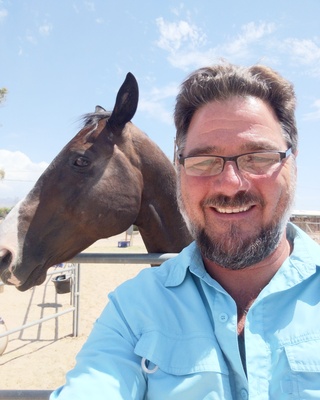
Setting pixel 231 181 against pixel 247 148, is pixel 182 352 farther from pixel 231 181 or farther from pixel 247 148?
pixel 247 148

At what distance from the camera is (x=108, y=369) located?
3.70ft

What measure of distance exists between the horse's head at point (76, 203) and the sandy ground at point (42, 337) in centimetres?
349

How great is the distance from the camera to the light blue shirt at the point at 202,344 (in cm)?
106

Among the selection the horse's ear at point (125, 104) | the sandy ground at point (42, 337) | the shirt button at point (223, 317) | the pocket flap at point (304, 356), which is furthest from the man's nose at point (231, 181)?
the sandy ground at point (42, 337)

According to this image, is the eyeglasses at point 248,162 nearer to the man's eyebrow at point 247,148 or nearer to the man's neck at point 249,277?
the man's eyebrow at point 247,148

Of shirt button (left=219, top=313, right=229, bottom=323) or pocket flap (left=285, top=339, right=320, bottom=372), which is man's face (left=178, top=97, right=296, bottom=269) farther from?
pocket flap (left=285, top=339, right=320, bottom=372)

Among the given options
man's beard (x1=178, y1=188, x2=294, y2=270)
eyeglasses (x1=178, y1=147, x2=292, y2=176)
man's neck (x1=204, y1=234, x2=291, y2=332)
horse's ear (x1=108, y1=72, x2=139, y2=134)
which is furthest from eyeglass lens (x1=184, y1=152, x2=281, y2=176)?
horse's ear (x1=108, y1=72, x2=139, y2=134)

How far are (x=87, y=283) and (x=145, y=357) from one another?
1115cm

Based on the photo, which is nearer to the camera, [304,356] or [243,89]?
[304,356]

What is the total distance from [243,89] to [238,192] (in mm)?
456

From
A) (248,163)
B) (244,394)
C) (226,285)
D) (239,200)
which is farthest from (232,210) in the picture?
(244,394)

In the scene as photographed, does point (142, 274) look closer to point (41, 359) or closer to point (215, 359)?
point (215, 359)

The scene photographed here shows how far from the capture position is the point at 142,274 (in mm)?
1416

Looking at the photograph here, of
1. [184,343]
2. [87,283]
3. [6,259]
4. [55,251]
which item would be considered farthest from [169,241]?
[87,283]
